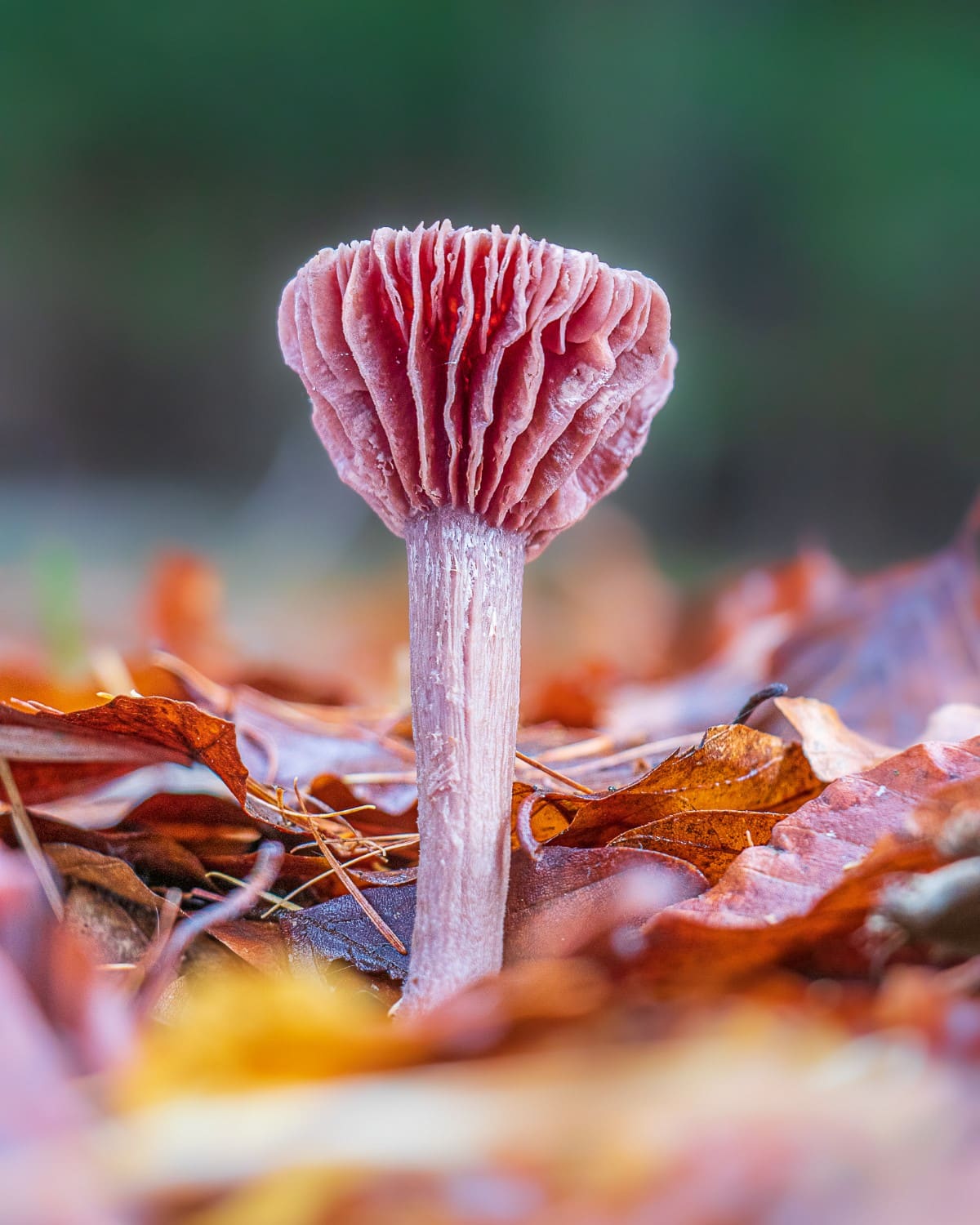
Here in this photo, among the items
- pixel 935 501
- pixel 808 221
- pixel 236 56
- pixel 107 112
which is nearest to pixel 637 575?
pixel 935 501

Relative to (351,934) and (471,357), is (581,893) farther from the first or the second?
(471,357)

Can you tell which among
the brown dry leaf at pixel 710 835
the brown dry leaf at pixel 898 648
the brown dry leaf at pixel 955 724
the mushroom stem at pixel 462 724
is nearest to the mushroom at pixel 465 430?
the mushroom stem at pixel 462 724

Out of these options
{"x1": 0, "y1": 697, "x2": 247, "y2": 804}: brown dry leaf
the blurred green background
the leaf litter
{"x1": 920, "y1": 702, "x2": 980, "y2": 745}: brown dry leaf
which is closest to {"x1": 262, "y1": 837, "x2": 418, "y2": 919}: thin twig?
the leaf litter

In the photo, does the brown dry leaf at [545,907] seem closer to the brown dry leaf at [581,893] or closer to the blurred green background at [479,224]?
the brown dry leaf at [581,893]

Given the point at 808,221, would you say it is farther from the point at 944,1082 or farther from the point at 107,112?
the point at 944,1082

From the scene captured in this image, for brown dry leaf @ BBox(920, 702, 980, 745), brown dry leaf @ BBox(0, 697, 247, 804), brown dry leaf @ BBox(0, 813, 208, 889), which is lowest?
brown dry leaf @ BBox(0, 813, 208, 889)

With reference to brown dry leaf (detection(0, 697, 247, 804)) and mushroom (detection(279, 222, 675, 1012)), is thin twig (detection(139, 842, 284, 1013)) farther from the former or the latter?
mushroom (detection(279, 222, 675, 1012))

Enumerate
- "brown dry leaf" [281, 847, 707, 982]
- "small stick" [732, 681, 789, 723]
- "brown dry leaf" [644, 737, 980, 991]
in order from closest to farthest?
"brown dry leaf" [644, 737, 980, 991], "brown dry leaf" [281, 847, 707, 982], "small stick" [732, 681, 789, 723]

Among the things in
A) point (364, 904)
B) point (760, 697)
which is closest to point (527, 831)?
point (364, 904)
